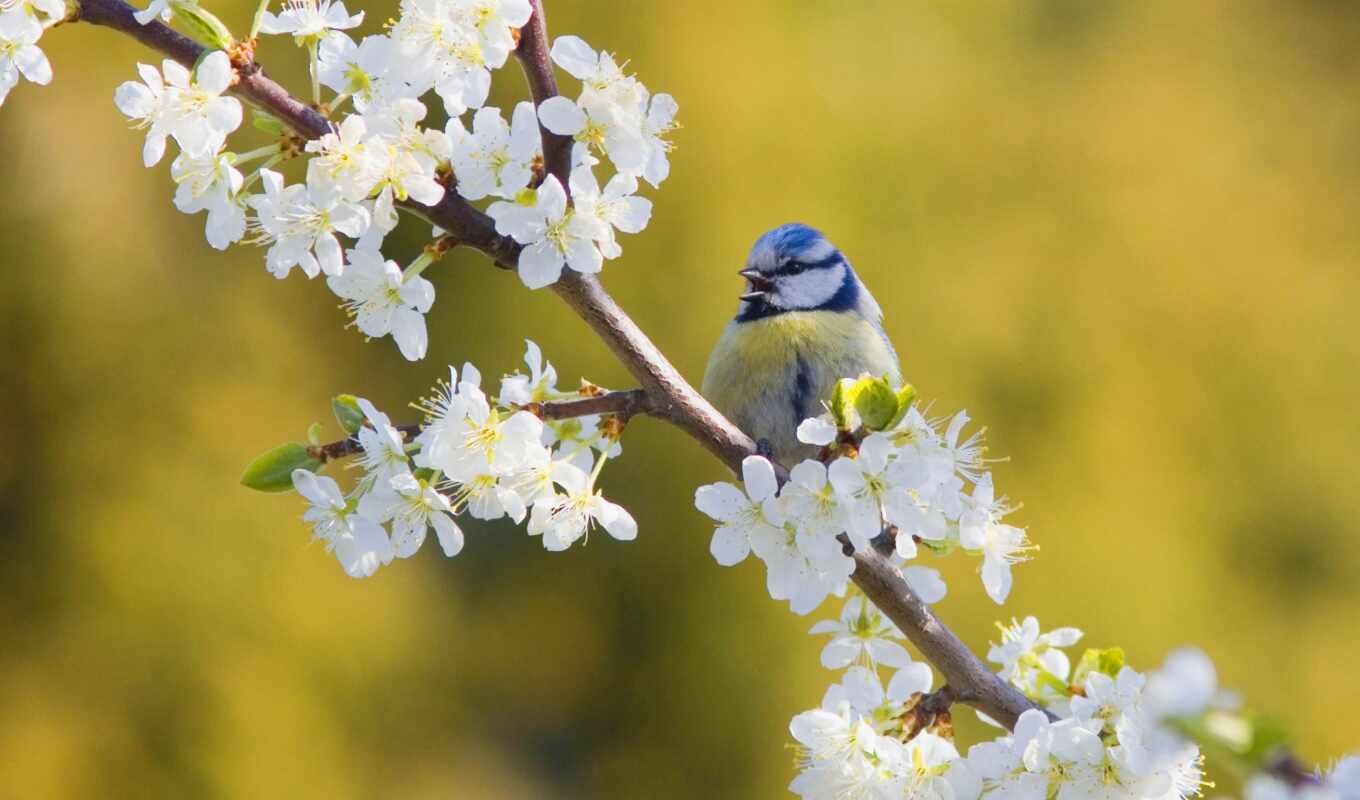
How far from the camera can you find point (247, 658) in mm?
3400

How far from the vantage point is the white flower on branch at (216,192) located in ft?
3.49

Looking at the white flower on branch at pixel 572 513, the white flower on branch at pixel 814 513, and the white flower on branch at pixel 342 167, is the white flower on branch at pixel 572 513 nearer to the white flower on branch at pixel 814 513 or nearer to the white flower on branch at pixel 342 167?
the white flower on branch at pixel 814 513

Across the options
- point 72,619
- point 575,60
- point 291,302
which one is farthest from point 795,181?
point 575,60

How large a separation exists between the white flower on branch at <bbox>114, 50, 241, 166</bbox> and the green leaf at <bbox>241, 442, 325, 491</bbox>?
0.76 ft

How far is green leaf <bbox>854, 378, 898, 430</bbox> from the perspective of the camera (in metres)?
1.05

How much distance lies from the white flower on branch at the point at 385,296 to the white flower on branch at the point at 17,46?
Result: 0.81 feet

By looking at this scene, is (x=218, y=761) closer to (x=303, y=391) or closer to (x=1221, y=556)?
(x=303, y=391)

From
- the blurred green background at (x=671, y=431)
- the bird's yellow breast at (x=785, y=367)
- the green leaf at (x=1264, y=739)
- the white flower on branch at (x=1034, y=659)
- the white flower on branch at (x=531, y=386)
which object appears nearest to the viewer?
the green leaf at (x=1264, y=739)

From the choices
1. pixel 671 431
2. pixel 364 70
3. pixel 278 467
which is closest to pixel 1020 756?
pixel 278 467

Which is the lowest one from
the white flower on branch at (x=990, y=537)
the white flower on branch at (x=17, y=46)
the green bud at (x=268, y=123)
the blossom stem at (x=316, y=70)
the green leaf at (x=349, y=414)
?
the green leaf at (x=349, y=414)

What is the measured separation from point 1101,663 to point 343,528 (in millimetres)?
633

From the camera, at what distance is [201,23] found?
1045mm

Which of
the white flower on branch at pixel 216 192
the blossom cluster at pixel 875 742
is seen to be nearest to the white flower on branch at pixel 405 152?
the white flower on branch at pixel 216 192

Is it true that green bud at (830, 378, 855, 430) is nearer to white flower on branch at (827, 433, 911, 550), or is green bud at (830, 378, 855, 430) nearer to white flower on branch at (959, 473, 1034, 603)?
white flower on branch at (827, 433, 911, 550)
